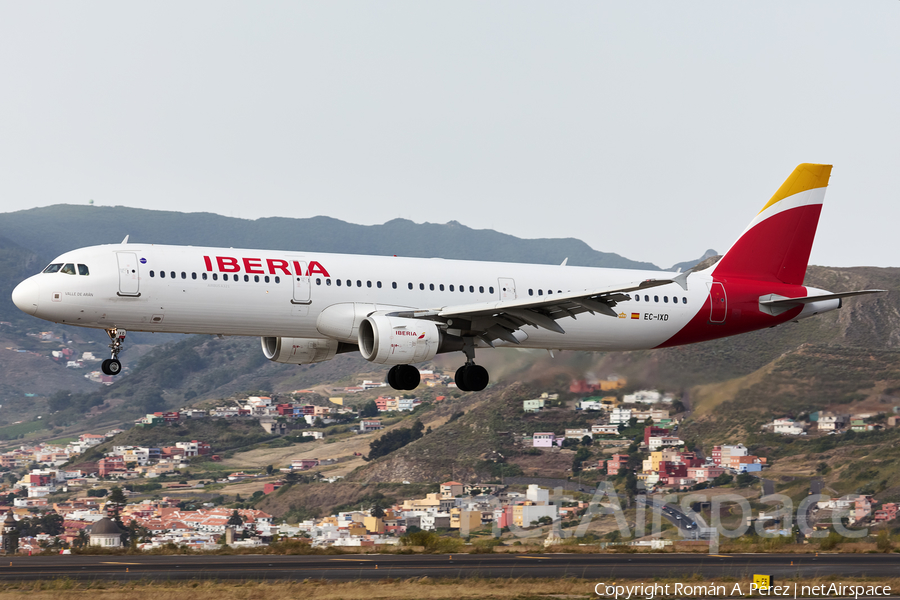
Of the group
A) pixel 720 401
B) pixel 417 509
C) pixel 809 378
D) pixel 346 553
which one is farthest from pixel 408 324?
pixel 417 509

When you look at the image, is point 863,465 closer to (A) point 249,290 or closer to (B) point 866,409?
(B) point 866,409

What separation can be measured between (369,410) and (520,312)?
129285 millimetres

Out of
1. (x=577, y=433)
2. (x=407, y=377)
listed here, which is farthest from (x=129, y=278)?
(x=577, y=433)

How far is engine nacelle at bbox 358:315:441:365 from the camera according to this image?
37312 mm

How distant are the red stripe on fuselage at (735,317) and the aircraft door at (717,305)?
98 mm

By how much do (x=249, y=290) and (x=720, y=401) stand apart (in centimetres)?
2536

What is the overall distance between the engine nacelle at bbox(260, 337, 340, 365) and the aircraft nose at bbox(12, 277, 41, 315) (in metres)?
9.22

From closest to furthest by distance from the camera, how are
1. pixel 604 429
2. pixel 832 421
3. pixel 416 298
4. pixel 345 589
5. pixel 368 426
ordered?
pixel 345 589
pixel 416 298
pixel 832 421
pixel 604 429
pixel 368 426

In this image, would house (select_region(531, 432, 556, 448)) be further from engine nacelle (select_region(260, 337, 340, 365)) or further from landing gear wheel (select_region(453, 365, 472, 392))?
engine nacelle (select_region(260, 337, 340, 365))

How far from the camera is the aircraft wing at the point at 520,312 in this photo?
36.8 metres

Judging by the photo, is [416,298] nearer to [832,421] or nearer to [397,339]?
[397,339]

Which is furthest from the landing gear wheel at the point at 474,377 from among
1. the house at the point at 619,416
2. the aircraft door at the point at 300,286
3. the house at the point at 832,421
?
the house at the point at 832,421

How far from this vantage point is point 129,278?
35938 mm

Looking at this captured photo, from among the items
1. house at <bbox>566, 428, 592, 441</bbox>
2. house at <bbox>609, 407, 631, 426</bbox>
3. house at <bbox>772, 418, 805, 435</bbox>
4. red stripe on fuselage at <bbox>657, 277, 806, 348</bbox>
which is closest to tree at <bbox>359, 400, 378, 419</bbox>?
house at <bbox>566, 428, 592, 441</bbox>
